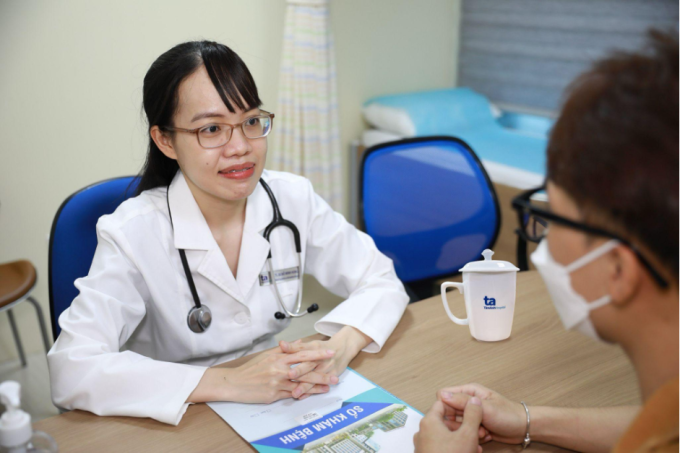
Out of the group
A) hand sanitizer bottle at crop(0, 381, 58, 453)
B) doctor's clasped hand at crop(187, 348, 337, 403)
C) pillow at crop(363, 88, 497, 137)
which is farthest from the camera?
pillow at crop(363, 88, 497, 137)

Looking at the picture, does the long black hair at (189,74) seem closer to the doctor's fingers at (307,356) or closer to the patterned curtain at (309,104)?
the doctor's fingers at (307,356)

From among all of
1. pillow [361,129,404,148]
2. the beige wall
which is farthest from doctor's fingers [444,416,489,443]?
pillow [361,129,404,148]

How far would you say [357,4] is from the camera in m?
3.08

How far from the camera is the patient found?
1.84 ft

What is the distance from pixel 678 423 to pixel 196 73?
3.43 ft

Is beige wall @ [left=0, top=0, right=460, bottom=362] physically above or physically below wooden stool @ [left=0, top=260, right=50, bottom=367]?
above

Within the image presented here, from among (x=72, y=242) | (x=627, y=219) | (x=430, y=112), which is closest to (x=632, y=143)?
(x=627, y=219)

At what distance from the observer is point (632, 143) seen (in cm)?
56

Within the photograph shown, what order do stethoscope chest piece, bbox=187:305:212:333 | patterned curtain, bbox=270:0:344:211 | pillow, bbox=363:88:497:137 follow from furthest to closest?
1. pillow, bbox=363:88:497:137
2. patterned curtain, bbox=270:0:344:211
3. stethoscope chest piece, bbox=187:305:212:333

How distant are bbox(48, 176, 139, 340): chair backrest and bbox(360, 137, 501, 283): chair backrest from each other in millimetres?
782

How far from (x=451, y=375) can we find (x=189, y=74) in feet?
2.58

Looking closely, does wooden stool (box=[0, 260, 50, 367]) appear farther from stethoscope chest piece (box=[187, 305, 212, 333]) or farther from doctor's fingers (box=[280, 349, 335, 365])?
doctor's fingers (box=[280, 349, 335, 365])

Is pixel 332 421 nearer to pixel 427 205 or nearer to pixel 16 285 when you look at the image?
pixel 427 205

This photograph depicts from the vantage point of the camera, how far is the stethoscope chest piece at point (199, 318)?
1259 mm
